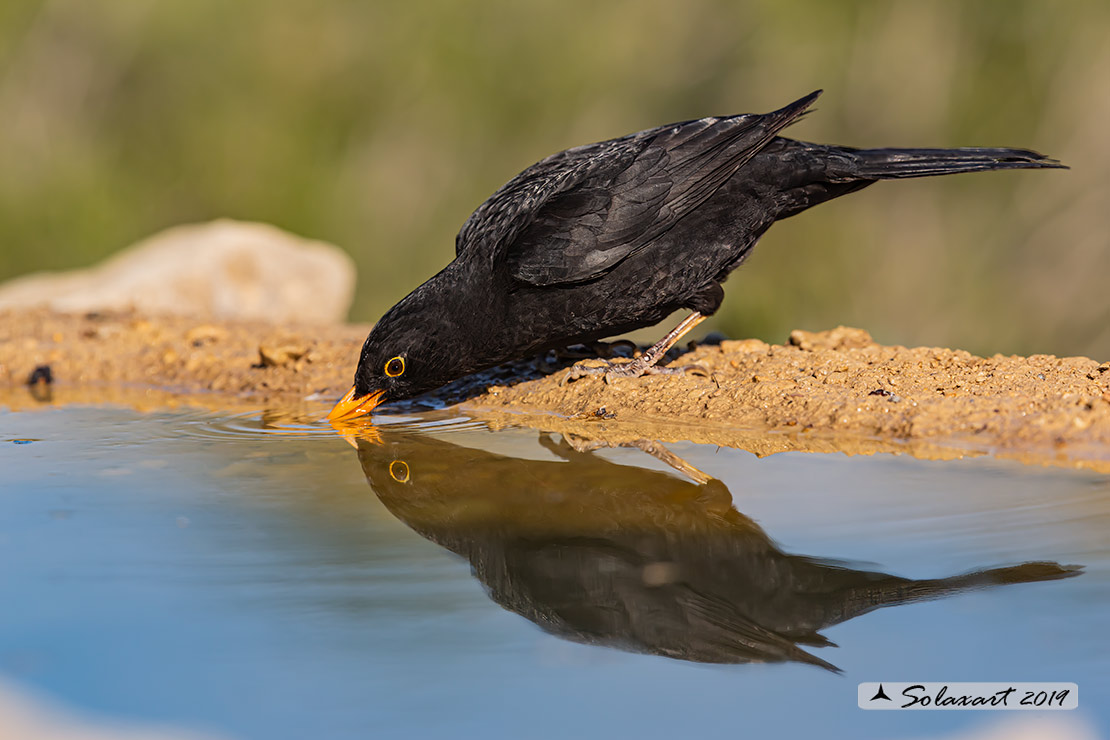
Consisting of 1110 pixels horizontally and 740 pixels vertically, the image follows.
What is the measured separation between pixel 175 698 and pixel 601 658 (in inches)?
32.6

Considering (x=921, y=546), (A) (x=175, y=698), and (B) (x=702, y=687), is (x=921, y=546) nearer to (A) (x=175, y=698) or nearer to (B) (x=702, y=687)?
(B) (x=702, y=687)

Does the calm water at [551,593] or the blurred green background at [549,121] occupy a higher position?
the blurred green background at [549,121]

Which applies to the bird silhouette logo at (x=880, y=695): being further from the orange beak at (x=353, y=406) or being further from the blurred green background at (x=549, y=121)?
the blurred green background at (x=549, y=121)

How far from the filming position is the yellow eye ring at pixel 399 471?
3510 millimetres

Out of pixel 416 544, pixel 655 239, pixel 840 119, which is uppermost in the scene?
pixel 840 119

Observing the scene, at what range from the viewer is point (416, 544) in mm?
2738

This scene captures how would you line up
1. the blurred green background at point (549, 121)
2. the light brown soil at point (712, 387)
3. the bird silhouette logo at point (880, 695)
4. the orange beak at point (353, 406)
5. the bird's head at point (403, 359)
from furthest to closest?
the blurred green background at point (549, 121), the bird's head at point (403, 359), the orange beak at point (353, 406), the light brown soil at point (712, 387), the bird silhouette logo at point (880, 695)

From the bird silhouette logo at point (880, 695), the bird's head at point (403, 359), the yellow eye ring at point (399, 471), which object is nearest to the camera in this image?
the bird silhouette logo at point (880, 695)

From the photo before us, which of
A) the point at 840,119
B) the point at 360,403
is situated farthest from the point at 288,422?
the point at 840,119

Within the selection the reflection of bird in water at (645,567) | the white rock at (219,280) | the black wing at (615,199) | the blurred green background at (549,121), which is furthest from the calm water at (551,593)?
the blurred green background at (549,121)

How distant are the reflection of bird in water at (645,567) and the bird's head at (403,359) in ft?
4.37

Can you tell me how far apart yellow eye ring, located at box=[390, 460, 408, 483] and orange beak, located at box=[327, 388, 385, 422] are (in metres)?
0.89

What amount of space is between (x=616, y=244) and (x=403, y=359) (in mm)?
1170

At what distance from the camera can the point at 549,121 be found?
368 inches
